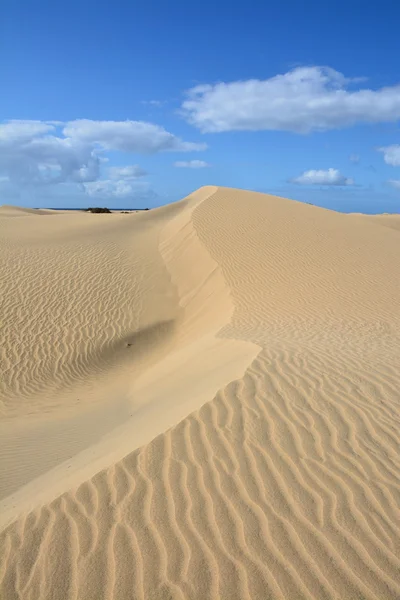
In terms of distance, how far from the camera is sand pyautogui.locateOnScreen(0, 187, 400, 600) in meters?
3.03

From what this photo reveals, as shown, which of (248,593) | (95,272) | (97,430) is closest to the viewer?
(248,593)

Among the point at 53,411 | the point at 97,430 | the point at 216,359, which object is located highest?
the point at 216,359

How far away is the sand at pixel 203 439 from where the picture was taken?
3031 millimetres

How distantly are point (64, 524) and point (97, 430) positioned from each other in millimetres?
3273

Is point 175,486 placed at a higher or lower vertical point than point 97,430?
higher

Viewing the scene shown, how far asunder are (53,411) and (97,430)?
7.45ft

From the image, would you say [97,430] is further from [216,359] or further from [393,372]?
[393,372]

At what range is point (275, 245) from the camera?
16656 millimetres

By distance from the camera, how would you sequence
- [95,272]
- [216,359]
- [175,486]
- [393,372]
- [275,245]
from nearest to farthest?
[175,486], [393,372], [216,359], [95,272], [275,245]

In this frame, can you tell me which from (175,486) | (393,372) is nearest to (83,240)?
(393,372)

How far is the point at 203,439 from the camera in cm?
436

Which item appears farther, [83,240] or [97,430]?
[83,240]

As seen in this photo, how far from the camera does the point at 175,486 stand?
375 cm

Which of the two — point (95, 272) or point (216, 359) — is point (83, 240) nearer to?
point (95, 272)
